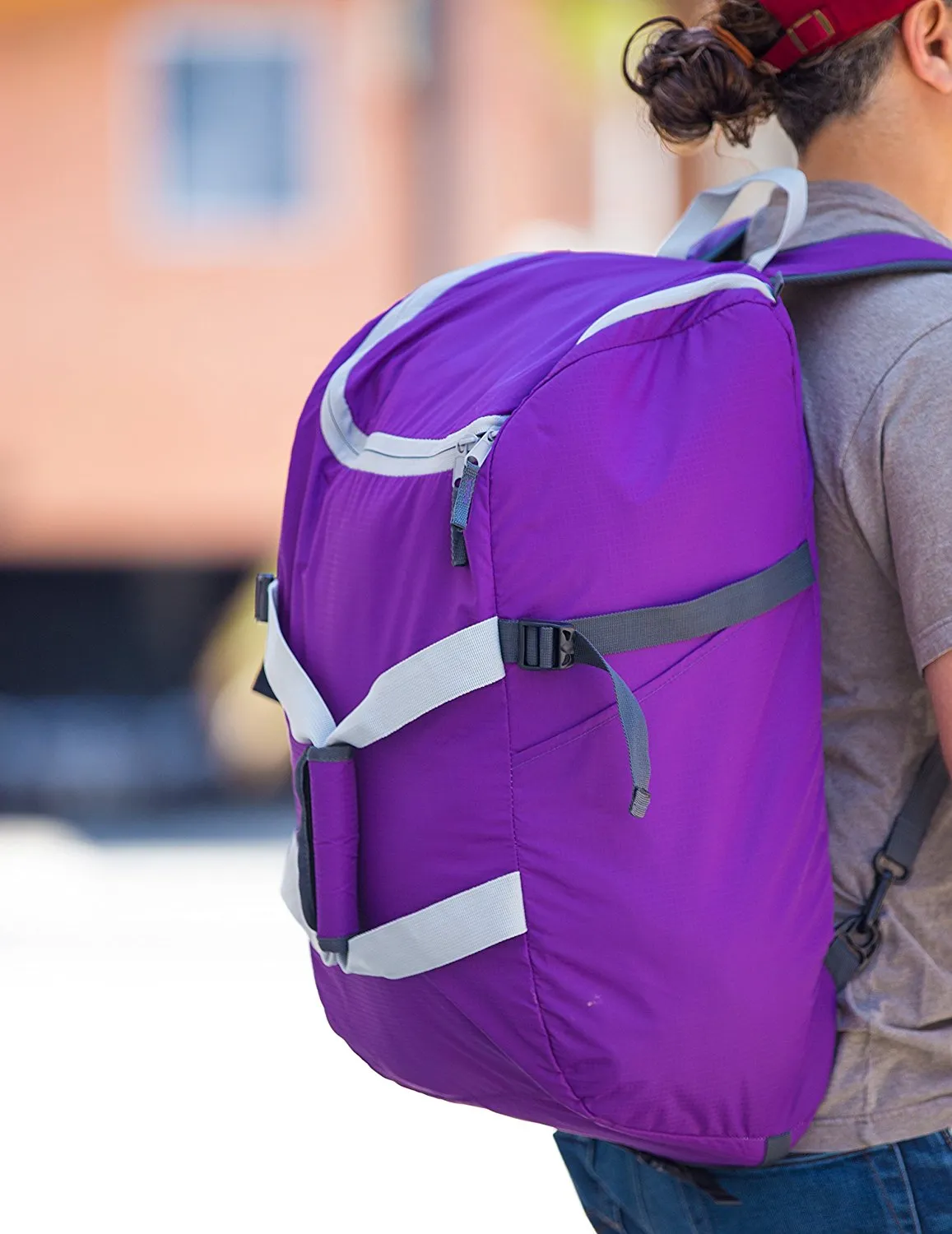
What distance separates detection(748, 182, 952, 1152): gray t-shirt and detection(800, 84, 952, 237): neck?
0.50 ft

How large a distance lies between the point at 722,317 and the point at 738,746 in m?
0.35

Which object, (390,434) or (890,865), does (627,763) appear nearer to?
(890,865)

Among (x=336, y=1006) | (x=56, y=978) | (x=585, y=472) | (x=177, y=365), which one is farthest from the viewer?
(x=177, y=365)

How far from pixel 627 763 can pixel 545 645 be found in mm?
115

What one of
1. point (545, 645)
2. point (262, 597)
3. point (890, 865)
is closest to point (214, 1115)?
point (262, 597)

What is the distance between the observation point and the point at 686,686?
1.34 meters

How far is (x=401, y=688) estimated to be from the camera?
1.39m

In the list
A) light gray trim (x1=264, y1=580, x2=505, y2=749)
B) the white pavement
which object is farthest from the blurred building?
light gray trim (x1=264, y1=580, x2=505, y2=749)

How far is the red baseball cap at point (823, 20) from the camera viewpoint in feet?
4.88

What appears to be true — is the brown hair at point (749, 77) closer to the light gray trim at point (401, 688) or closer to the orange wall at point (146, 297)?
the light gray trim at point (401, 688)

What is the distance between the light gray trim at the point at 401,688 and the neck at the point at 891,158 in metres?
0.60

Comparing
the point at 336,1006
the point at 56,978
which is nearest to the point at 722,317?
the point at 336,1006

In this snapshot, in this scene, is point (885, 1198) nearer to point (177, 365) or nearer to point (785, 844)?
point (785, 844)

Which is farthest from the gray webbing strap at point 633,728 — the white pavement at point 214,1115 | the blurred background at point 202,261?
the blurred background at point 202,261
